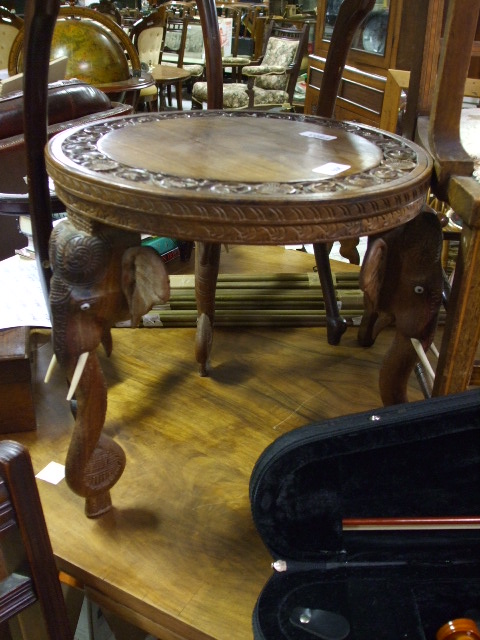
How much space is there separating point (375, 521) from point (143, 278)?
0.43m

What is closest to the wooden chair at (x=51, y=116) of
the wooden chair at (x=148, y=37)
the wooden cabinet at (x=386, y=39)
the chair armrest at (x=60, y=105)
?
the chair armrest at (x=60, y=105)

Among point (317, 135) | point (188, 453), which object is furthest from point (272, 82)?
point (188, 453)

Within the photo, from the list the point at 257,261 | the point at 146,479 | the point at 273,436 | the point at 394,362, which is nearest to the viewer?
the point at 394,362

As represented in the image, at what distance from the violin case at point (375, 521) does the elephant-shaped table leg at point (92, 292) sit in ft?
0.82

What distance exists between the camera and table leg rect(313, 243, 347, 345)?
4.50ft

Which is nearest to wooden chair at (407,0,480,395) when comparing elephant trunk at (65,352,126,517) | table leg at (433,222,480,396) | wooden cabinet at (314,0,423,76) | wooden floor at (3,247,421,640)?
table leg at (433,222,480,396)

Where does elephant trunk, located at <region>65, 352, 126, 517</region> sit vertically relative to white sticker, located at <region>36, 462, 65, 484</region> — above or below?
above

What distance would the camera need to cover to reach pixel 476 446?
0.77 meters

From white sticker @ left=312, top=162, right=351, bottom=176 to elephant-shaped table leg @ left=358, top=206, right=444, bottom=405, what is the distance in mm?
98

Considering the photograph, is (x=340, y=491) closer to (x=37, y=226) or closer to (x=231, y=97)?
(x=37, y=226)

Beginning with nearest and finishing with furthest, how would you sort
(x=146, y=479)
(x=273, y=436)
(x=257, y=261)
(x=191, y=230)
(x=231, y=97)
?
(x=191, y=230) → (x=146, y=479) → (x=273, y=436) → (x=257, y=261) → (x=231, y=97)

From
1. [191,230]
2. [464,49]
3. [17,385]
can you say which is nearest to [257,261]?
[17,385]

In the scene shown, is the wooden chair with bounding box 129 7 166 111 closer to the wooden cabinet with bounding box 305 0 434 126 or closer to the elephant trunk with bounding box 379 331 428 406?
the wooden cabinet with bounding box 305 0 434 126

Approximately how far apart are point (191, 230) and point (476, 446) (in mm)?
450
